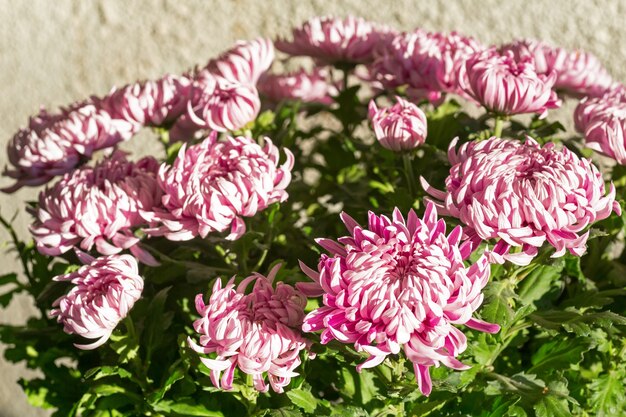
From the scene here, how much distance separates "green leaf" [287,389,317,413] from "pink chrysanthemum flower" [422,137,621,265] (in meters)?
0.21

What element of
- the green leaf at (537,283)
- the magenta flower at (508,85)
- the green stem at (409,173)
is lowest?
the green leaf at (537,283)

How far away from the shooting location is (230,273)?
78 centimetres

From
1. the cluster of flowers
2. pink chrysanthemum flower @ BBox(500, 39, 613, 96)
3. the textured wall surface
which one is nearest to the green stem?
the cluster of flowers

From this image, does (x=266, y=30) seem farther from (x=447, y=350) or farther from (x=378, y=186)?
(x=447, y=350)

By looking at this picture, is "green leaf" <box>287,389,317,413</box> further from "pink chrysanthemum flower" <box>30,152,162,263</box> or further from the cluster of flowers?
"pink chrysanthemum flower" <box>30,152,162,263</box>

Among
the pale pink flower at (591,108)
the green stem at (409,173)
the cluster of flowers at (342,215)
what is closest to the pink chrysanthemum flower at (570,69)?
the cluster of flowers at (342,215)

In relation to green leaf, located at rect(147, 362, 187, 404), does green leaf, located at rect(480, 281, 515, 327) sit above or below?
above

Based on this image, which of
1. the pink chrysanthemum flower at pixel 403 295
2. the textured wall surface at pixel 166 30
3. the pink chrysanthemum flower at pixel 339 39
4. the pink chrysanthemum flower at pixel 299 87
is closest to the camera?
the pink chrysanthemum flower at pixel 403 295

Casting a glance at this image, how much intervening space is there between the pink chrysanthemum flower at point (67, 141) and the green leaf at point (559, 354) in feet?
1.76

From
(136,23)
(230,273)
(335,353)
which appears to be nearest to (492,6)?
(136,23)

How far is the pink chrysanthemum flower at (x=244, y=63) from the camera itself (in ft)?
3.06

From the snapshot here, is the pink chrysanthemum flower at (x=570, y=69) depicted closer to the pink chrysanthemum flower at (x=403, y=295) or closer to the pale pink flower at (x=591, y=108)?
the pale pink flower at (x=591, y=108)

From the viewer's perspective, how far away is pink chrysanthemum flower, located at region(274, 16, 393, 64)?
1020 mm

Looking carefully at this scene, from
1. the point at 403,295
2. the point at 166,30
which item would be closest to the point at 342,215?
the point at 403,295
